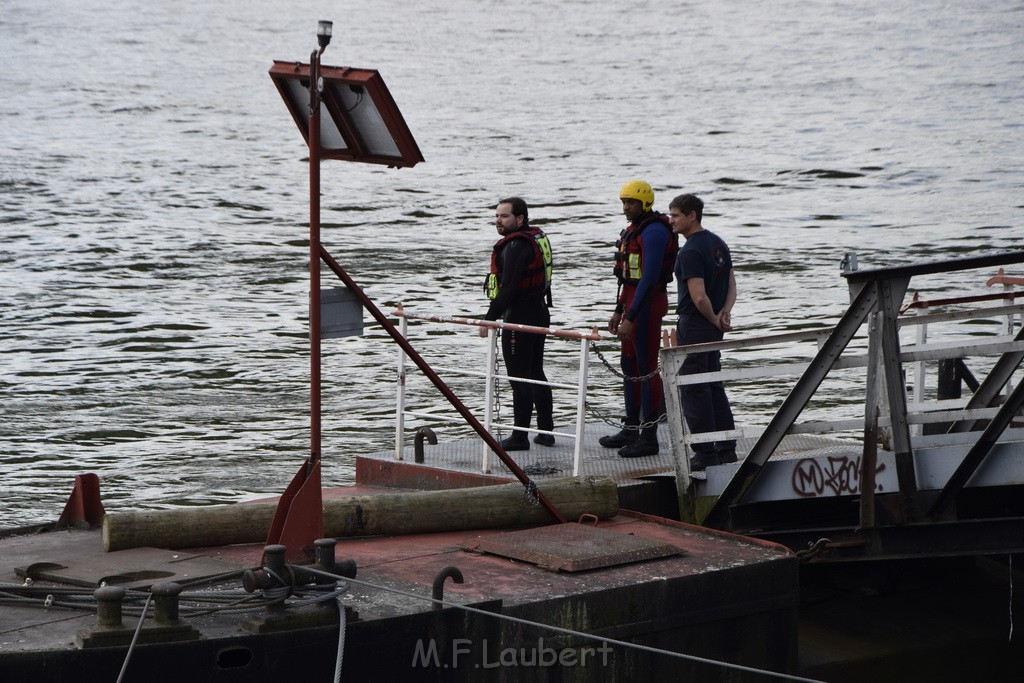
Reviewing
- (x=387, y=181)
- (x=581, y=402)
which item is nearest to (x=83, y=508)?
(x=581, y=402)

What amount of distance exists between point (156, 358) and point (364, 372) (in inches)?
114

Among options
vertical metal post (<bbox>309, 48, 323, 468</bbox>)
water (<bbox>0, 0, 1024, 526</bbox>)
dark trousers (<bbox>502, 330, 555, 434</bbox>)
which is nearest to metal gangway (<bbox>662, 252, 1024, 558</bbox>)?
dark trousers (<bbox>502, 330, 555, 434</bbox>)

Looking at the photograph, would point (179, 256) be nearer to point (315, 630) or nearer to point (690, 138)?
point (690, 138)

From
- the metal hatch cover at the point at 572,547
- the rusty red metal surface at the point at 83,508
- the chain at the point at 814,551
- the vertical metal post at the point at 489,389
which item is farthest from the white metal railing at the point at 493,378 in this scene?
the rusty red metal surface at the point at 83,508

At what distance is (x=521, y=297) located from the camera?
9.44m

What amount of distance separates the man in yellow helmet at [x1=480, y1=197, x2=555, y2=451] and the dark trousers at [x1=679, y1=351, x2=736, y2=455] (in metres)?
0.93

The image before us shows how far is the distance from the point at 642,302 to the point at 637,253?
31cm

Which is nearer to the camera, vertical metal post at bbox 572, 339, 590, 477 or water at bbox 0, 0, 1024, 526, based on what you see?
vertical metal post at bbox 572, 339, 590, 477

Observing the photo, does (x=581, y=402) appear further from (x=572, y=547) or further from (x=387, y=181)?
(x=387, y=181)

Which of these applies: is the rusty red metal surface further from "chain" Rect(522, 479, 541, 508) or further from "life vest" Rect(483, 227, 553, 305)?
"life vest" Rect(483, 227, 553, 305)

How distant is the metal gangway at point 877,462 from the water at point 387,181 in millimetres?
6467

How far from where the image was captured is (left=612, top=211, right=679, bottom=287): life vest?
9000 millimetres

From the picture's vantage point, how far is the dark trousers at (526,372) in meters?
9.46

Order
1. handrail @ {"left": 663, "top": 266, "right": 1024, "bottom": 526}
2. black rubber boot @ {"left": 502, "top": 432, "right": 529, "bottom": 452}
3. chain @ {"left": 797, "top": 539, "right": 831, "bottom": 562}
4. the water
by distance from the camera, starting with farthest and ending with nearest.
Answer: the water → black rubber boot @ {"left": 502, "top": 432, "right": 529, "bottom": 452} → chain @ {"left": 797, "top": 539, "right": 831, "bottom": 562} → handrail @ {"left": 663, "top": 266, "right": 1024, "bottom": 526}
